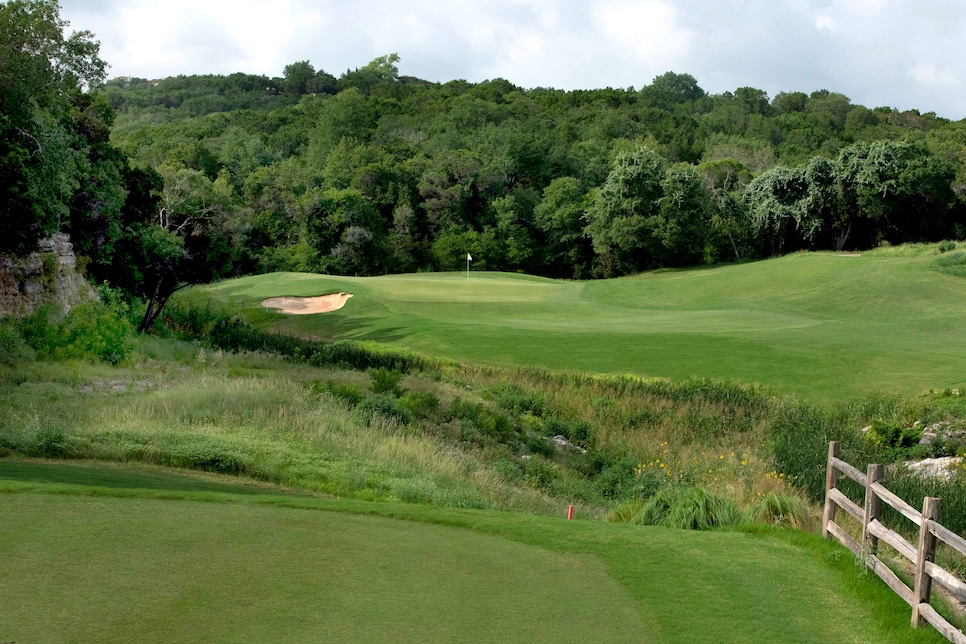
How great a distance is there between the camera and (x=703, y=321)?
33344 millimetres

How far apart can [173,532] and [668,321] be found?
28307mm

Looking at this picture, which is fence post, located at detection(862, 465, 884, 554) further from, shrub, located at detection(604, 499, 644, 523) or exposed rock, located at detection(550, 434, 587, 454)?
exposed rock, located at detection(550, 434, 587, 454)

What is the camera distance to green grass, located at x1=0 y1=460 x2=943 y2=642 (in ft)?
19.2

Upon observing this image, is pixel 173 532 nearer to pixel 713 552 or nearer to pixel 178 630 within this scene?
pixel 178 630

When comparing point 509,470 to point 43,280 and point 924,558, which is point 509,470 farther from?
point 43,280

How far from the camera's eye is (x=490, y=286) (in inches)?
1898

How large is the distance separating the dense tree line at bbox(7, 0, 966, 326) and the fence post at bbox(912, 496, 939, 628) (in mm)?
22721

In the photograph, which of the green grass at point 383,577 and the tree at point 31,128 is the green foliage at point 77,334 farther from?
the green grass at point 383,577

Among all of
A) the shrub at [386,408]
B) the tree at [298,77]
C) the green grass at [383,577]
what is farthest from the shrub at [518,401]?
the tree at [298,77]

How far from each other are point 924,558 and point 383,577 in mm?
4478

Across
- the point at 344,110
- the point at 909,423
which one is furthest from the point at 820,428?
the point at 344,110

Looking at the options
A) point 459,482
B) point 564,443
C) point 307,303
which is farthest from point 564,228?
point 459,482

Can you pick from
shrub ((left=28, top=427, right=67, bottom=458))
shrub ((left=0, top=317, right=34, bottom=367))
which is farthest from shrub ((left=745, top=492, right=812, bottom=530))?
shrub ((left=0, top=317, right=34, bottom=367))

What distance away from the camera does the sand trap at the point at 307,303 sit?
42.3 metres
